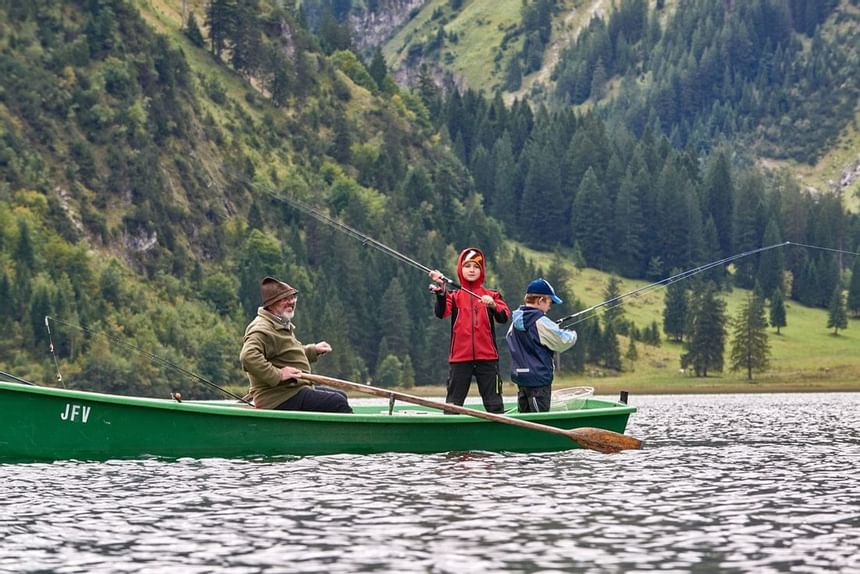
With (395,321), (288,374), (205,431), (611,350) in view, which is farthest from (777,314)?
(205,431)

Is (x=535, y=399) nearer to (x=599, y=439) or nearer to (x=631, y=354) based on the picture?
(x=599, y=439)

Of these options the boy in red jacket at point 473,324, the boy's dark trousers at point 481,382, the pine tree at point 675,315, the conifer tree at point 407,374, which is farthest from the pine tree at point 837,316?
the boy in red jacket at point 473,324

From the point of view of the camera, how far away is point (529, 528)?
16.2m

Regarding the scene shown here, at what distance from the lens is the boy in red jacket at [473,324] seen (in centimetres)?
2561

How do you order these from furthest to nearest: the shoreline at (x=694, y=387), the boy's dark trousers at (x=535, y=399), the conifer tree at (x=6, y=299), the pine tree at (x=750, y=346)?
the pine tree at (x=750, y=346) < the shoreline at (x=694, y=387) < the conifer tree at (x=6, y=299) < the boy's dark trousers at (x=535, y=399)

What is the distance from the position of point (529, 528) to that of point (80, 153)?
13715 cm

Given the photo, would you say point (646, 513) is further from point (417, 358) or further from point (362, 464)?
point (417, 358)

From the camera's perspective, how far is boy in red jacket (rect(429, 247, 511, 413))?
25609 millimetres

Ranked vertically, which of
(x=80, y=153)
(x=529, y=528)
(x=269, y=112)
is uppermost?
(x=269, y=112)

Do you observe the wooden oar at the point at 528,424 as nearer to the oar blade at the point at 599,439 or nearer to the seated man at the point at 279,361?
the oar blade at the point at 599,439

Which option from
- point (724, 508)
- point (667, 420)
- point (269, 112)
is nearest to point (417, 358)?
point (269, 112)

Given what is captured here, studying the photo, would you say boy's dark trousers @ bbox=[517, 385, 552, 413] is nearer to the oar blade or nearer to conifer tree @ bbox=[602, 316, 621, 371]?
the oar blade

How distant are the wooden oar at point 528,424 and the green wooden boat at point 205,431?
21 cm

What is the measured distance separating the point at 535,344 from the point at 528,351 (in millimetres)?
182
